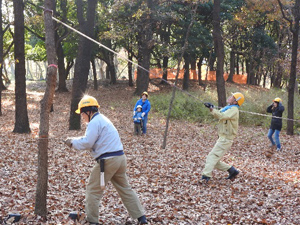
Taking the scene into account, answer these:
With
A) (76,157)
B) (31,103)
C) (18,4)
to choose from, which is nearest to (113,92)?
(31,103)

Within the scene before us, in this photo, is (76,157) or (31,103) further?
(31,103)

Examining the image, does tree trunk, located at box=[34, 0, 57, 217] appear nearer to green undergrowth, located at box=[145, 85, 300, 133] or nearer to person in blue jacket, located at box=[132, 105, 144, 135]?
person in blue jacket, located at box=[132, 105, 144, 135]

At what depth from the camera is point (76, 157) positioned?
32.8 feet

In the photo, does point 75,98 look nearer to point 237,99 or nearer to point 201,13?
point 237,99

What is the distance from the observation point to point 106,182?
5.07 metres

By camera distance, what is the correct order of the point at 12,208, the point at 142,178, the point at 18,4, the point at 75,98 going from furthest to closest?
1. the point at 75,98
2. the point at 18,4
3. the point at 142,178
4. the point at 12,208

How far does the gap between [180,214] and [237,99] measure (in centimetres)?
310

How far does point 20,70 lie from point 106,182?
9151 millimetres

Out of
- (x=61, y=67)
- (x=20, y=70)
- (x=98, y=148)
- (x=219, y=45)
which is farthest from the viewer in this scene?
(x=61, y=67)

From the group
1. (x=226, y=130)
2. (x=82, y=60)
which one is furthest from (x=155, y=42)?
(x=226, y=130)

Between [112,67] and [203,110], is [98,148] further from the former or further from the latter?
[112,67]

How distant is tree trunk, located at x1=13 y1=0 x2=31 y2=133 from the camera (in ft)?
41.3

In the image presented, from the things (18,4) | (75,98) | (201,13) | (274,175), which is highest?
(201,13)

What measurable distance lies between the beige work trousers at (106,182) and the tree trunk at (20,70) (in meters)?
8.95
